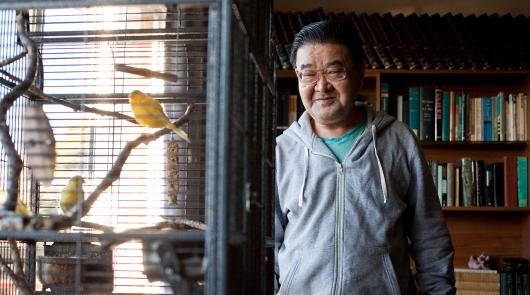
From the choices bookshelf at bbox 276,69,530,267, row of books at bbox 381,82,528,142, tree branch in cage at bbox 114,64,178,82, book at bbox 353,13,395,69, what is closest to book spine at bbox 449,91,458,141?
row of books at bbox 381,82,528,142

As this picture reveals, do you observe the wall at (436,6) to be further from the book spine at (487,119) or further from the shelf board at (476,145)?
the shelf board at (476,145)

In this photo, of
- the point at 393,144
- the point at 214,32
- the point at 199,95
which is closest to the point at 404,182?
the point at 393,144

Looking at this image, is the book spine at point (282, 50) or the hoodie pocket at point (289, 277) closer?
the hoodie pocket at point (289, 277)

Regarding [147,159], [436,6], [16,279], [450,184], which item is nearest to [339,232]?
[147,159]

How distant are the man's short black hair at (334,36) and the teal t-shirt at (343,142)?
155 millimetres

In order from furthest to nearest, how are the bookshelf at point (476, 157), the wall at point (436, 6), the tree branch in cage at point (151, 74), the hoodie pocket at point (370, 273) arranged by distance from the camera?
the wall at point (436, 6) < the bookshelf at point (476, 157) < the hoodie pocket at point (370, 273) < the tree branch in cage at point (151, 74)

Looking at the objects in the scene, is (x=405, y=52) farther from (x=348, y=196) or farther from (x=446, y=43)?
(x=348, y=196)

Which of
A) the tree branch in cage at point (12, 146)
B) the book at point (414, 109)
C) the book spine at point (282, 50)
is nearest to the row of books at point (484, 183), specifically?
the book at point (414, 109)

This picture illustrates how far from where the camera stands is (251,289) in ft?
3.23

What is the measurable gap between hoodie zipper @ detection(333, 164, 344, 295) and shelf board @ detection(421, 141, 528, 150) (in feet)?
5.93

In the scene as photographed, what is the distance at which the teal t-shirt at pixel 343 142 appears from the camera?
1555 millimetres

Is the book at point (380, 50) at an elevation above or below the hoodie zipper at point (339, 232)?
above

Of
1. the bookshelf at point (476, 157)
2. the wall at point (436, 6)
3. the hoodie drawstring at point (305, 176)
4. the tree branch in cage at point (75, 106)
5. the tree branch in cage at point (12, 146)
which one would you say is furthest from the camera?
the wall at point (436, 6)

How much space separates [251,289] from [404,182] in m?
0.65
